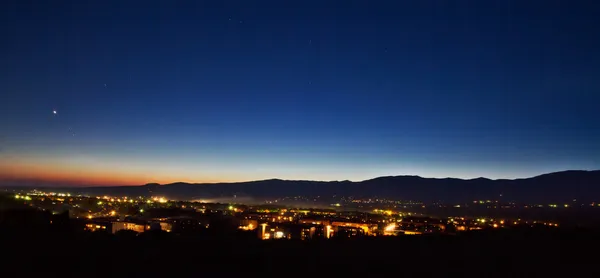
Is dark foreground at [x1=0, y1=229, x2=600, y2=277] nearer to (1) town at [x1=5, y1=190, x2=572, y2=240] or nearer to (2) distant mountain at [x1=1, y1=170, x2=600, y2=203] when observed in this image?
(1) town at [x1=5, y1=190, x2=572, y2=240]

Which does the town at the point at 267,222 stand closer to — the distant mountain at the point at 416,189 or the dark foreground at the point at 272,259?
the dark foreground at the point at 272,259

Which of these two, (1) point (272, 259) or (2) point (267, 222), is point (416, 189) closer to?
(2) point (267, 222)

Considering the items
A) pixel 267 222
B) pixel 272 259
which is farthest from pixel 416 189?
pixel 272 259

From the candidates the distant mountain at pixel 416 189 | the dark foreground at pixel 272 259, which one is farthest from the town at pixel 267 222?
the distant mountain at pixel 416 189

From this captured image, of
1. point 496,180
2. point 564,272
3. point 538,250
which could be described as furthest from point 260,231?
point 496,180

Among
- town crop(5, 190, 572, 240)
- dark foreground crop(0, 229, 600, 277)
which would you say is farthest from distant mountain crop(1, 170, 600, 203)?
dark foreground crop(0, 229, 600, 277)
